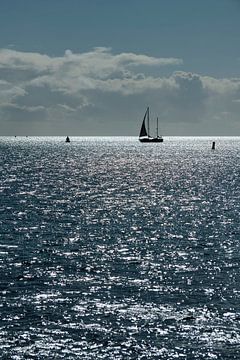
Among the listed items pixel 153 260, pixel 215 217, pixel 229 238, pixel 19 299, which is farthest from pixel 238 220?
pixel 19 299

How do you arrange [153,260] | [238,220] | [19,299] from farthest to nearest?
[238,220], [153,260], [19,299]

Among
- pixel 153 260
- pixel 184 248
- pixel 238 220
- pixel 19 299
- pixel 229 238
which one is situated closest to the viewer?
pixel 19 299

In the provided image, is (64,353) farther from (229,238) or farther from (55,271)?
(229,238)

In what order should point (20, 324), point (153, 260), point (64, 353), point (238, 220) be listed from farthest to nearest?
point (238, 220) → point (153, 260) → point (20, 324) → point (64, 353)

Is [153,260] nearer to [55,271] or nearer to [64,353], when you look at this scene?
[55,271]

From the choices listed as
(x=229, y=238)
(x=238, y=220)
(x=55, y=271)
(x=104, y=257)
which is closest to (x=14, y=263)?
(x=55, y=271)

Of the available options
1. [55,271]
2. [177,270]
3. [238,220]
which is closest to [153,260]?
[177,270]

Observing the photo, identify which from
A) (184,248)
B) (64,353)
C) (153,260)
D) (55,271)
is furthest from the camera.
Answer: (184,248)

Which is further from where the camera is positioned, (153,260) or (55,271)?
(153,260)

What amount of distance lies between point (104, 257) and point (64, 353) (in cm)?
2603

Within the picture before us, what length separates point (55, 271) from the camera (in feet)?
179

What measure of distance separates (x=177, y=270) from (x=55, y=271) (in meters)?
12.5

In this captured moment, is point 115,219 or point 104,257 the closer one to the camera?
point 104,257

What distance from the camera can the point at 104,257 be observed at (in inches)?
2397
